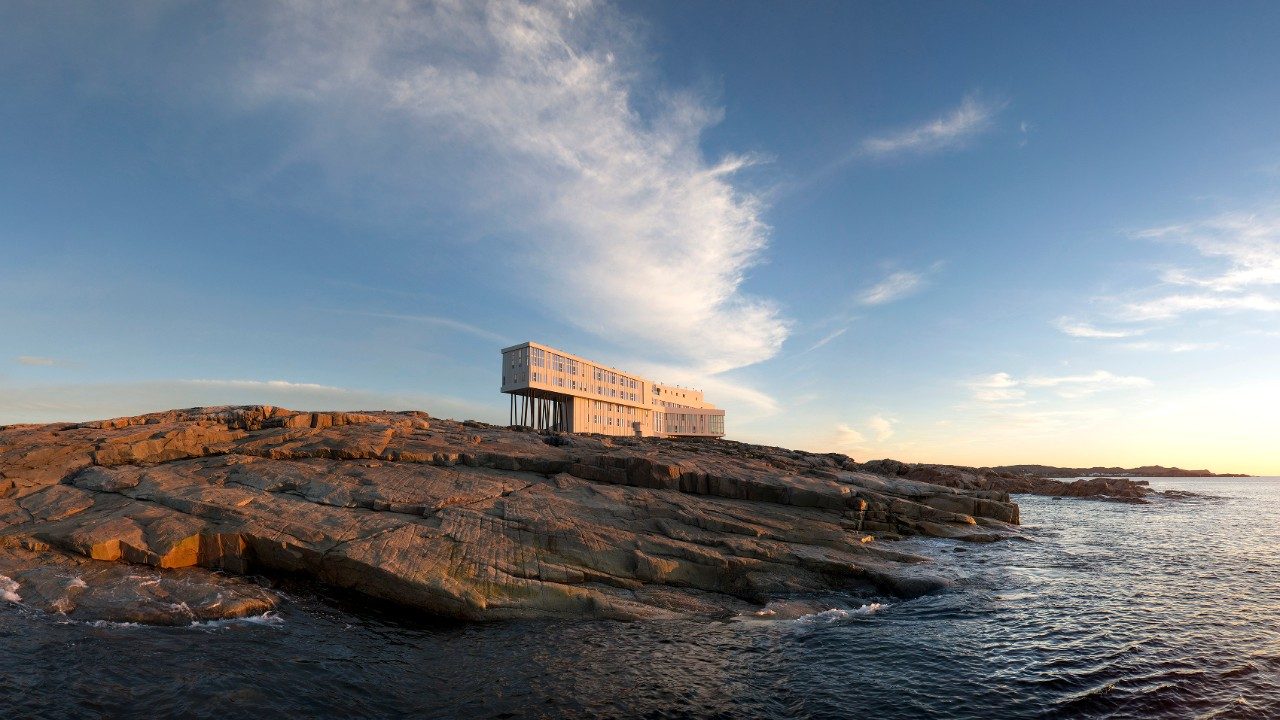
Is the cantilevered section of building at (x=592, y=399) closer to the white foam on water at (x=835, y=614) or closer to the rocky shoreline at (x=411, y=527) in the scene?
the rocky shoreline at (x=411, y=527)

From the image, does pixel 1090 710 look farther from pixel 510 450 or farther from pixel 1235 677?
pixel 510 450

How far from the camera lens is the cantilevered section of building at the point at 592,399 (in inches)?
2906

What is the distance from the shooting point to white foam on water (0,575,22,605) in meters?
18.2

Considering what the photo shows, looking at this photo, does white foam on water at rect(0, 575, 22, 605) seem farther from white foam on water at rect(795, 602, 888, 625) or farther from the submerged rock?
white foam on water at rect(795, 602, 888, 625)

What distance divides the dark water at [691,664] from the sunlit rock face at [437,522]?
5.10 ft

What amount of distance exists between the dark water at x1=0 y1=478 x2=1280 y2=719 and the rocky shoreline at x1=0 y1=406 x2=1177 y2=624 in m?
1.39

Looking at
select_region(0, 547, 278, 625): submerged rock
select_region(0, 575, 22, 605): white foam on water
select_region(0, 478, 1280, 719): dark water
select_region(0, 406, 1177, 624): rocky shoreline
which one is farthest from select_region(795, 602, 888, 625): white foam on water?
select_region(0, 575, 22, 605): white foam on water

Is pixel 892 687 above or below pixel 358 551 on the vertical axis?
below

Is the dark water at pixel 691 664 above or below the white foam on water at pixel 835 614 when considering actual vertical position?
above

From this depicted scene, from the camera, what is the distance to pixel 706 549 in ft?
78.8

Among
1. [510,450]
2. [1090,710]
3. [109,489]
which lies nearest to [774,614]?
[1090,710]

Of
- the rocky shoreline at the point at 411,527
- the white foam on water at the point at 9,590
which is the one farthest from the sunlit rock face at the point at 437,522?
the white foam on water at the point at 9,590

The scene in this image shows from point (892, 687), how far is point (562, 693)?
8362 millimetres

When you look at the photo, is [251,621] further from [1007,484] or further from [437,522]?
[1007,484]
